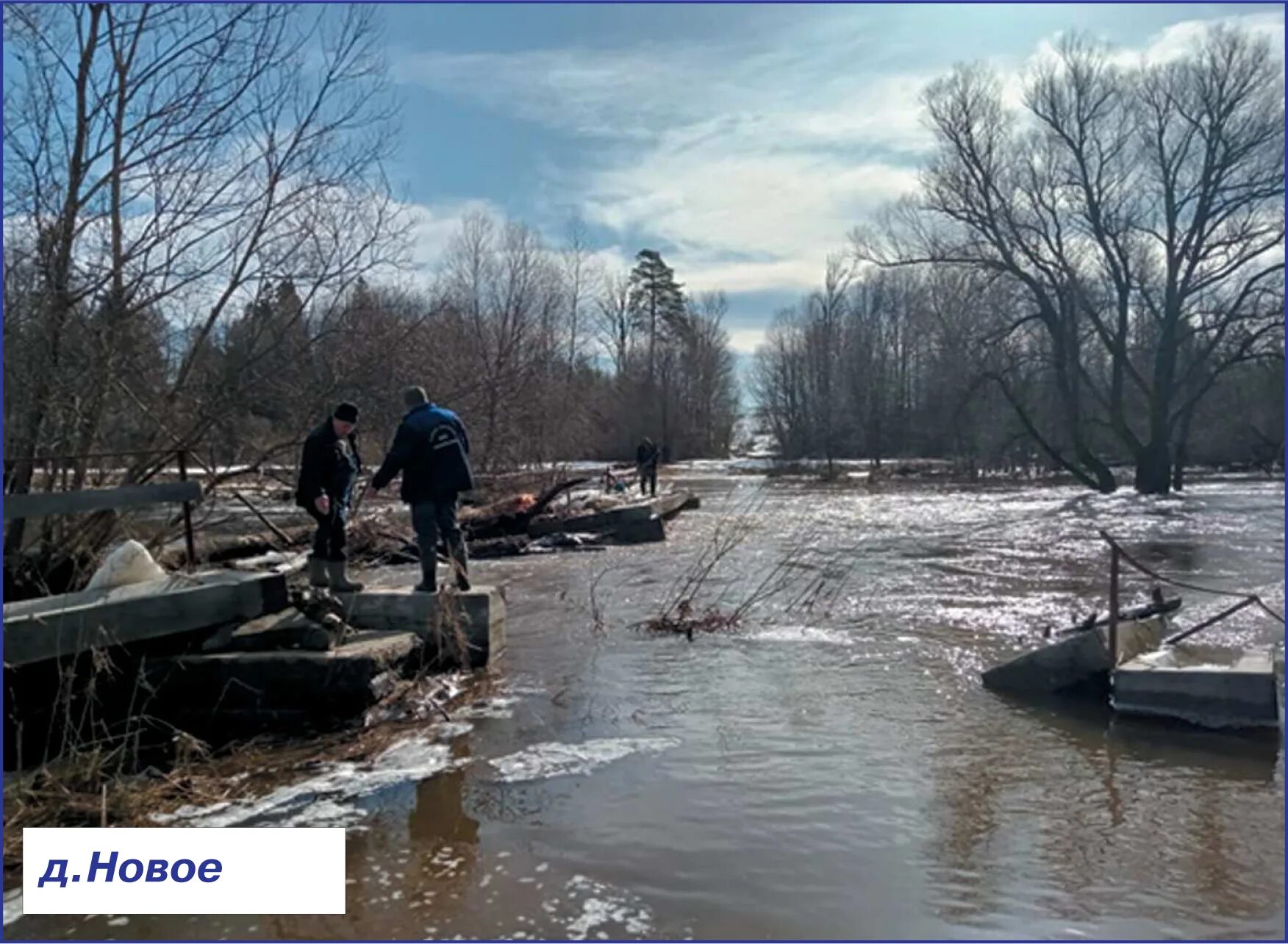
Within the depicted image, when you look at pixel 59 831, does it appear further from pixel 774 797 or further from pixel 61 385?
pixel 61 385

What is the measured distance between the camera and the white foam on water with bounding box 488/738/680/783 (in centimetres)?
593

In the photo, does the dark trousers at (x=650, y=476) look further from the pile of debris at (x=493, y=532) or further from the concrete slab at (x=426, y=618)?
the concrete slab at (x=426, y=618)

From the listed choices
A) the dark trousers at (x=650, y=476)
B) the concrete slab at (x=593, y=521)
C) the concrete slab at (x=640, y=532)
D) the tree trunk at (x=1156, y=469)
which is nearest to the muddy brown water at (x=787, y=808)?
the concrete slab at (x=593, y=521)

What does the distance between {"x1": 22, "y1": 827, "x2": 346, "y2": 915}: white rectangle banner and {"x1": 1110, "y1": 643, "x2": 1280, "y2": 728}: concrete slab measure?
16.9 ft

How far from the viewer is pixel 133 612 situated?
679 cm

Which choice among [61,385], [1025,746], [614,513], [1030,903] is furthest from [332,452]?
[614,513]

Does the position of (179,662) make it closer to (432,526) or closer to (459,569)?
(432,526)

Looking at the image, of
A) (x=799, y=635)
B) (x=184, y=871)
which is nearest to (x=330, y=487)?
(x=184, y=871)

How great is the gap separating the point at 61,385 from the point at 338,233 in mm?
3408

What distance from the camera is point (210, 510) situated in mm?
12188

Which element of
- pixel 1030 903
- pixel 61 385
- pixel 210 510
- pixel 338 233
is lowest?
pixel 1030 903

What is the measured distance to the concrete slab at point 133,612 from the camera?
6383mm

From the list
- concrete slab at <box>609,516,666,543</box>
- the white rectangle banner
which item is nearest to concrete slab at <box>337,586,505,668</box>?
the white rectangle banner

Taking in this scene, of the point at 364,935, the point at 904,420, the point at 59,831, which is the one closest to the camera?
the point at 364,935
